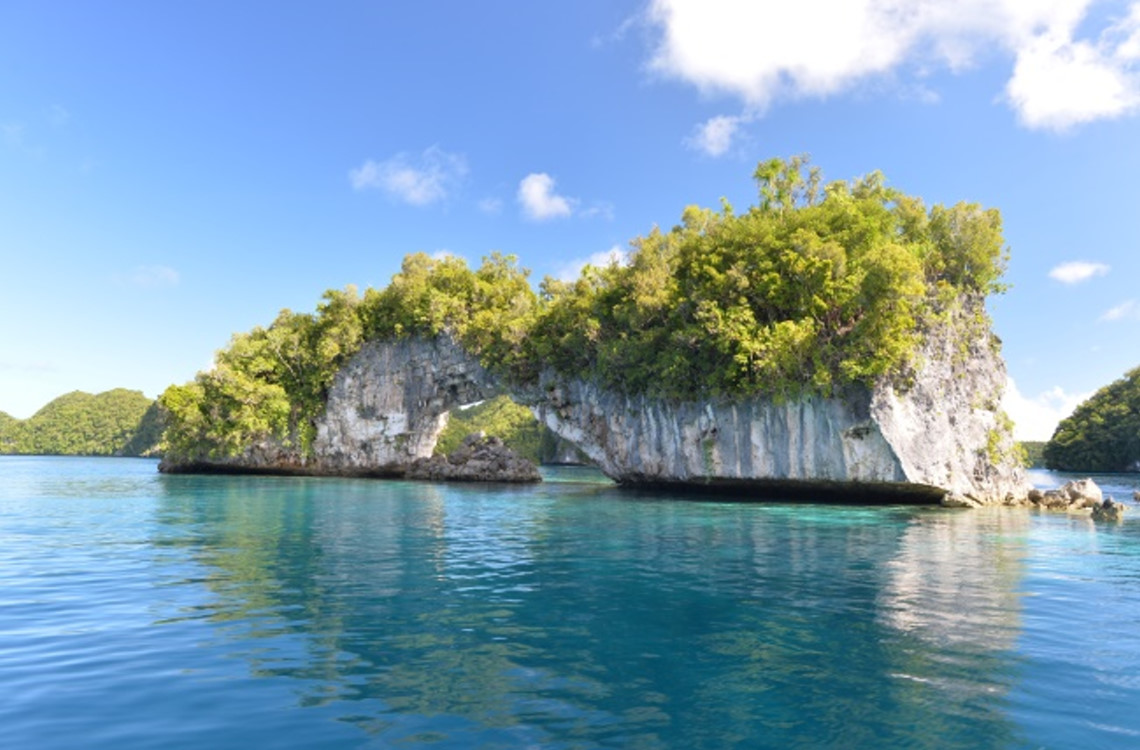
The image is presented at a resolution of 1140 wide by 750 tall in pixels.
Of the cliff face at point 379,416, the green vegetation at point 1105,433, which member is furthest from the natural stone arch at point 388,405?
the green vegetation at point 1105,433

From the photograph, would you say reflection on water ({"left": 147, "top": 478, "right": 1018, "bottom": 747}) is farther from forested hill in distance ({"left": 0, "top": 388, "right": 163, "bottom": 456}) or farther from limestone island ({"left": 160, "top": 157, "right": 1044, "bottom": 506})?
forested hill in distance ({"left": 0, "top": 388, "right": 163, "bottom": 456})

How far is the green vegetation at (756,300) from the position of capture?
3036 cm

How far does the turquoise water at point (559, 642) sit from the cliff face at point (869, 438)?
41.5ft

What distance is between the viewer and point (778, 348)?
30859 mm

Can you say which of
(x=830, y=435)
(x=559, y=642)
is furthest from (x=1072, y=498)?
(x=559, y=642)

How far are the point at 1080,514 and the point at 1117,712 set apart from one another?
27857 mm

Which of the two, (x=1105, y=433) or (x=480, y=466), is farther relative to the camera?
(x=1105, y=433)

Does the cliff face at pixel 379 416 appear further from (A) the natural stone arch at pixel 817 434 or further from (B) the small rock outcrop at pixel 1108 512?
(B) the small rock outcrop at pixel 1108 512

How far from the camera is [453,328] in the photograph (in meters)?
51.0

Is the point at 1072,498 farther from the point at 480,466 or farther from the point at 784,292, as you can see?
the point at 480,466

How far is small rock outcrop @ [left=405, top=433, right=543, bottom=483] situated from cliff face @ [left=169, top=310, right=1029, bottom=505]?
219 inches

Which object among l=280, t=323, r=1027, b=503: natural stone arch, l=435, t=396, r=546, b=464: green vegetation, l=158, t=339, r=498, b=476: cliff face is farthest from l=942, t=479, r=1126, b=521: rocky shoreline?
l=435, t=396, r=546, b=464: green vegetation

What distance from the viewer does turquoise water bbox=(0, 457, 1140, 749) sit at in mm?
5680

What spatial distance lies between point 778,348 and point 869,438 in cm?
585
